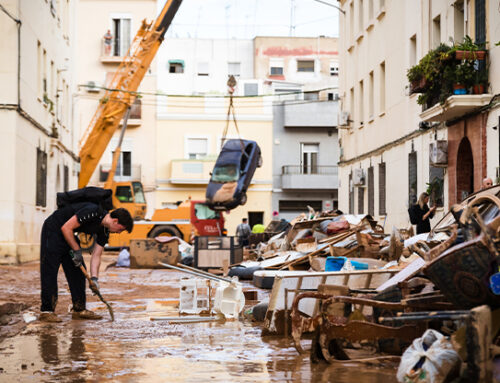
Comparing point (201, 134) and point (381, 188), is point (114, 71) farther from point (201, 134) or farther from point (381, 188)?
point (381, 188)

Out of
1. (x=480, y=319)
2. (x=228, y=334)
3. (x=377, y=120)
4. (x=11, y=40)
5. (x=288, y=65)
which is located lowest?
(x=228, y=334)

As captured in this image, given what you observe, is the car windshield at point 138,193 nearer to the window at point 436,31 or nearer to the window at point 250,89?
the window at point 250,89

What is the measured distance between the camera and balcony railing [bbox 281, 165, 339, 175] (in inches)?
1921

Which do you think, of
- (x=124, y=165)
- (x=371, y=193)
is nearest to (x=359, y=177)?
(x=371, y=193)

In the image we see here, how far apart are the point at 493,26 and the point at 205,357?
11288 millimetres

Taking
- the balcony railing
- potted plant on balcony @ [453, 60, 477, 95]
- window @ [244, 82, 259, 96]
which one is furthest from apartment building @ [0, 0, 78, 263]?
window @ [244, 82, 259, 96]

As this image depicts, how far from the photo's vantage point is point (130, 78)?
30641mm

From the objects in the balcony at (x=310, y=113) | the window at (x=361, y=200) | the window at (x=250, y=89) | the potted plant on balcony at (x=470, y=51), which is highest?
the window at (x=250, y=89)

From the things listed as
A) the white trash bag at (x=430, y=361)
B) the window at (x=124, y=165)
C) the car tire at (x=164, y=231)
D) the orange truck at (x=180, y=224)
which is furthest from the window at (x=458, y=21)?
the window at (x=124, y=165)

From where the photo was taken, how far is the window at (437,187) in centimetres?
1945

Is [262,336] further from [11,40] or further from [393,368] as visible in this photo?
[11,40]

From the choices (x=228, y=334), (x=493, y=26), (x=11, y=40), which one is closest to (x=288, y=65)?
(x=11, y=40)

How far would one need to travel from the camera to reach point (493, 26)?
52.4 feet

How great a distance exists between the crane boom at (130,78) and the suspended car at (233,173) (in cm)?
403
